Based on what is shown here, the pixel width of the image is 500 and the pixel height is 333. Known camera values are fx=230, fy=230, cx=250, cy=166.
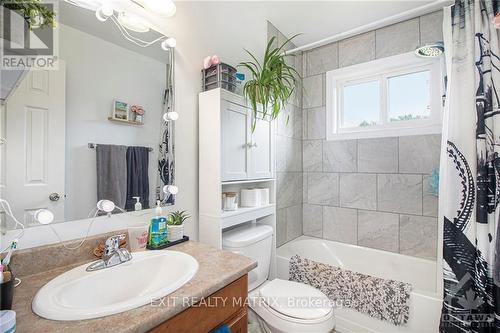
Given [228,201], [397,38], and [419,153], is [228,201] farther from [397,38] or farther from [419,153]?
[397,38]

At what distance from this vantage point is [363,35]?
2.40m

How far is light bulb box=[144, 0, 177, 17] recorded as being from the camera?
3.93ft

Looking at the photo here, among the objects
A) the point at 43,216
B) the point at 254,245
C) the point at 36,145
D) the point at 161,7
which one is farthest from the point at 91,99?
the point at 254,245

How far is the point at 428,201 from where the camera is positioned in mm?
2049

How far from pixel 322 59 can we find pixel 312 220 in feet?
6.12

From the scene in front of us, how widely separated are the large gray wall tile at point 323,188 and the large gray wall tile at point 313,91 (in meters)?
0.83

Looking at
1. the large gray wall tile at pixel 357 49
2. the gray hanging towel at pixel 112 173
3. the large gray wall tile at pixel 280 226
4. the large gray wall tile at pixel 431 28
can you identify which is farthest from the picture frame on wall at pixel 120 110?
the large gray wall tile at pixel 431 28

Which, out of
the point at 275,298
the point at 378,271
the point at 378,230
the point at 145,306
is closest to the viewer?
the point at 145,306

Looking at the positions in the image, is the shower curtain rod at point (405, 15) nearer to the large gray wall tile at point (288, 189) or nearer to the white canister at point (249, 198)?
the large gray wall tile at point (288, 189)

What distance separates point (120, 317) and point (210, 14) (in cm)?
178

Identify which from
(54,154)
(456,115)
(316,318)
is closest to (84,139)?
(54,154)

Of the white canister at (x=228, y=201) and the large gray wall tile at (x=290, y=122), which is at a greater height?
the large gray wall tile at (x=290, y=122)

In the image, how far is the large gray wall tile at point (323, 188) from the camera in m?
2.56

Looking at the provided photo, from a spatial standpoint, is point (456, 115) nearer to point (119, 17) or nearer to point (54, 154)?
point (119, 17)
